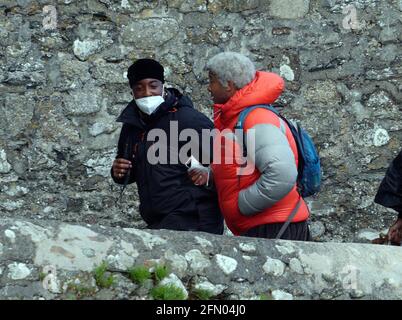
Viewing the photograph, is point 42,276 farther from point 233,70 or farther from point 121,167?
point 233,70

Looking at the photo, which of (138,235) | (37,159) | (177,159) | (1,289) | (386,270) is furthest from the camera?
(37,159)

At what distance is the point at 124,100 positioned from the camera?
24.3 feet

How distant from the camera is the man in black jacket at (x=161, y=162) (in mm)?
5438

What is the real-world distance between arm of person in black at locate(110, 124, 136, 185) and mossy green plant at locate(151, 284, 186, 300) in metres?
1.35

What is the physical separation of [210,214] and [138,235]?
3.31ft

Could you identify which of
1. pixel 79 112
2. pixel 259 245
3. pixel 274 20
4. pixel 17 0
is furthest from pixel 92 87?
pixel 259 245

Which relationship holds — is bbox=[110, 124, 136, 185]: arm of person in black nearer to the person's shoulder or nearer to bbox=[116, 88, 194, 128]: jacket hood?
bbox=[116, 88, 194, 128]: jacket hood

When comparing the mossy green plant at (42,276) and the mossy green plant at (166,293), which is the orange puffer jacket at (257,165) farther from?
the mossy green plant at (42,276)

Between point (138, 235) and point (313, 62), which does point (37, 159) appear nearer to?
point (313, 62)

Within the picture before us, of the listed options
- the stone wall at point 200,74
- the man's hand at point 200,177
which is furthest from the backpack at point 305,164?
the stone wall at point 200,74

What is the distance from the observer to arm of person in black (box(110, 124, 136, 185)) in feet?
18.5

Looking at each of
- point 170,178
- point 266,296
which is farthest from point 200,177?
point 266,296

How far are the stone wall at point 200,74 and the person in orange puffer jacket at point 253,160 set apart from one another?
6.44 feet

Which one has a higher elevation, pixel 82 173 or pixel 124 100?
pixel 124 100
